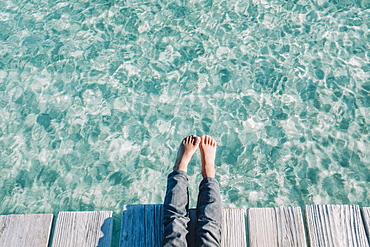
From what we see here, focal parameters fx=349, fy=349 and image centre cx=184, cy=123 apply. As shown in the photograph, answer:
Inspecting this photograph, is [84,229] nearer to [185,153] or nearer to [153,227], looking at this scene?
[153,227]

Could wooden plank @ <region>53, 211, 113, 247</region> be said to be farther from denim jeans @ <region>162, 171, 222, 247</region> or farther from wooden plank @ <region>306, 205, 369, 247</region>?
wooden plank @ <region>306, 205, 369, 247</region>

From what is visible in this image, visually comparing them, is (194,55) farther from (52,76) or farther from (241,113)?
(52,76)

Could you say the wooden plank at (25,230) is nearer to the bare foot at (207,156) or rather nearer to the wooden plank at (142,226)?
the wooden plank at (142,226)

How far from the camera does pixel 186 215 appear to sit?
2.83 metres

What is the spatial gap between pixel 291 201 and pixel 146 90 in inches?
84.6

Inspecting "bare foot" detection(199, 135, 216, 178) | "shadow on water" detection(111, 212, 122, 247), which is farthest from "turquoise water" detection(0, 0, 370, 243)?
"bare foot" detection(199, 135, 216, 178)

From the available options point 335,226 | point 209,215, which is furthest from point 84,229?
point 335,226

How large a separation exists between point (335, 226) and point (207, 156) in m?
1.28

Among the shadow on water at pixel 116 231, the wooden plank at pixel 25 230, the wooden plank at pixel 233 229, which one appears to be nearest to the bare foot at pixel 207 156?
the wooden plank at pixel 233 229

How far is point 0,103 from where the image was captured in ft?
14.4

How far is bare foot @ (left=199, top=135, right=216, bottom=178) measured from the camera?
3273 mm

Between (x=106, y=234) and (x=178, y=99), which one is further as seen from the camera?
(x=178, y=99)

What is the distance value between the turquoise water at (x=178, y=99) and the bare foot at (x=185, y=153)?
45cm

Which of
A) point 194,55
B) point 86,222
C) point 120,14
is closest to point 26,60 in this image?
point 120,14
